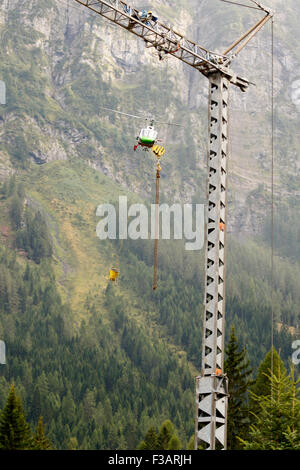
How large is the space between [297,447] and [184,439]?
12379 cm

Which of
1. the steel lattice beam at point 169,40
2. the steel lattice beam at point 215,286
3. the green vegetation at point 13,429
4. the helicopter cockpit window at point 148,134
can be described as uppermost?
the steel lattice beam at point 169,40

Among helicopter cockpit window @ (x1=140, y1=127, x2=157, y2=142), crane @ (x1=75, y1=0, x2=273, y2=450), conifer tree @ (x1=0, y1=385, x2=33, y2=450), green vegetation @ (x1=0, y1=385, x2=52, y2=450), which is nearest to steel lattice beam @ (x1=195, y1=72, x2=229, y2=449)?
crane @ (x1=75, y1=0, x2=273, y2=450)

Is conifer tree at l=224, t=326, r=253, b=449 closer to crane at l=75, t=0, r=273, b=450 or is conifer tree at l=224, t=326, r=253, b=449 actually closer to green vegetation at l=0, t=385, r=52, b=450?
green vegetation at l=0, t=385, r=52, b=450

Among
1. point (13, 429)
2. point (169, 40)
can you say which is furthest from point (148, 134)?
point (13, 429)

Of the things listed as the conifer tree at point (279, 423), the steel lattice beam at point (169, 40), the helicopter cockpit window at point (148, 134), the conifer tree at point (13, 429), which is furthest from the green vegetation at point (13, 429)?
the steel lattice beam at point (169, 40)

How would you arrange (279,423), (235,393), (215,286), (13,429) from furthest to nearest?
(13,429), (235,393), (279,423), (215,286)

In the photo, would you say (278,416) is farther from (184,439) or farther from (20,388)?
(20,388)

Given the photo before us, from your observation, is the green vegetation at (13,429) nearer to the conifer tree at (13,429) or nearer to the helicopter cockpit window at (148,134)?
the conifer tree at (13,429)

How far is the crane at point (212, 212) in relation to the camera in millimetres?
20922

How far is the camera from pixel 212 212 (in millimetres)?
22391

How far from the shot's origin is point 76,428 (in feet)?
461

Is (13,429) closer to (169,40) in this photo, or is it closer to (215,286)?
(215,286)

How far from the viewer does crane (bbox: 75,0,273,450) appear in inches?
824
